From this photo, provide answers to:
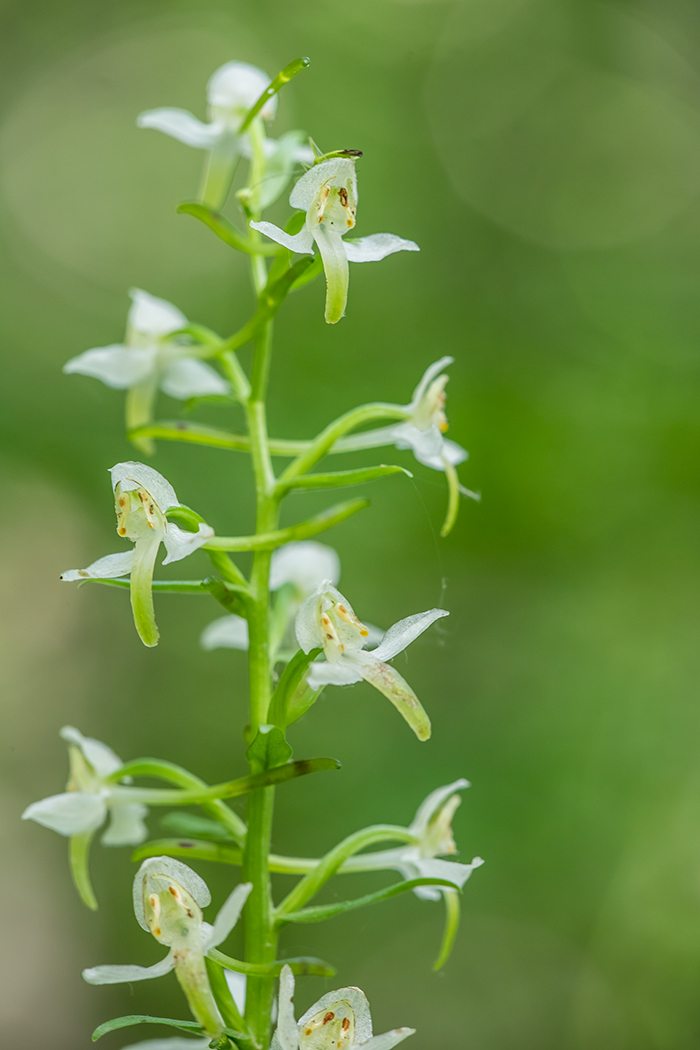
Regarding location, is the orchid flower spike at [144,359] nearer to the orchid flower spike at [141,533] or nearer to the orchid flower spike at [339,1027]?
the orchid flower spike at [141,533]

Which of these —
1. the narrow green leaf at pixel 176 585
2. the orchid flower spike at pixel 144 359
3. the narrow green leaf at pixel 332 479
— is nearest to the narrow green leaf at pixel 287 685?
the narrow green leaf at pixel 176 585

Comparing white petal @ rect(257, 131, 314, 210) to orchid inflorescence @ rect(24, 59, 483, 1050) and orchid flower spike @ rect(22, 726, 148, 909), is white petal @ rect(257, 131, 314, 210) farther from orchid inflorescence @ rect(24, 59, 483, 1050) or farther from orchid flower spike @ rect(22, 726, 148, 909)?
orchid flower spike @ rect(22, 726, 148, 909)

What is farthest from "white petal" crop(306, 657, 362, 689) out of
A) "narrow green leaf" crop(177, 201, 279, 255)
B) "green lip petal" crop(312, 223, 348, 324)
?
"narrow green leaf" crop(177, 201, 279, 255)

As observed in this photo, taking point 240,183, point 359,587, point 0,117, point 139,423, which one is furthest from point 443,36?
point 139,423

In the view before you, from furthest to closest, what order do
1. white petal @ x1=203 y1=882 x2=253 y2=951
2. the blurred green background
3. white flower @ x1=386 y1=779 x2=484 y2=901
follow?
1. the blurred green background
2. white flower @ x1=386 y1=779 x2=484 y2=901
3. white petal @ x1=203 y1=882 x2=253 y2=951

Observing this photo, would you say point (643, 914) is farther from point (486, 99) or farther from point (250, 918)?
point (486, 99)

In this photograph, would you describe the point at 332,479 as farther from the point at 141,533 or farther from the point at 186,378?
the point at 186,378

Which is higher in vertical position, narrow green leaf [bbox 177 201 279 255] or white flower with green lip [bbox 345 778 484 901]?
narrow green leaf [bbox 177 201 279 255]
